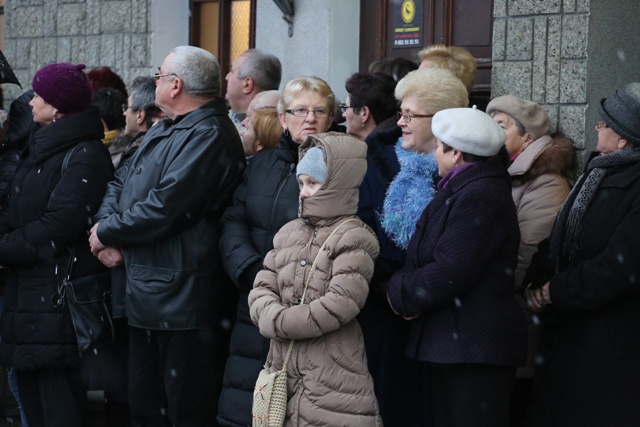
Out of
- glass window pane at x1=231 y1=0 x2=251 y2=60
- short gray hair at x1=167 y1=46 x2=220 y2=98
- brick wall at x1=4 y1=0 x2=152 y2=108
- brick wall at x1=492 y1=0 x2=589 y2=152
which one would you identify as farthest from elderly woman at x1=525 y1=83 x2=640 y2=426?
brick wall at x1=4 y1=0 x2=152 y2=108

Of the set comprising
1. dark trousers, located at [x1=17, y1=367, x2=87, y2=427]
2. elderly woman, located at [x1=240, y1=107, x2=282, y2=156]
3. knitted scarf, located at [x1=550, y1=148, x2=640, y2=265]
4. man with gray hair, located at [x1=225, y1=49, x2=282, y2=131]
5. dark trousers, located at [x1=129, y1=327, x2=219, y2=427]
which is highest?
man with gray hair, located at [x1=225, y1=49, x2=282, y2=131]

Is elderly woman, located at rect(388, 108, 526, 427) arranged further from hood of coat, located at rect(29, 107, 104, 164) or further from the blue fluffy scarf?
hood of coat, located at rect(29, 107, 104, 164)

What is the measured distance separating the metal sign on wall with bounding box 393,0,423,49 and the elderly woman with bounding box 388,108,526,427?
10.3 ft

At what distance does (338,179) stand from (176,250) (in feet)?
3.73

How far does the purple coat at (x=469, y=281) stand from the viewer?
170 inches

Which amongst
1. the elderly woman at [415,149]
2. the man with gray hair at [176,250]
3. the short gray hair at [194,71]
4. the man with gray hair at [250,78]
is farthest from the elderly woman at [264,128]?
the man with gray hair at [250,78]

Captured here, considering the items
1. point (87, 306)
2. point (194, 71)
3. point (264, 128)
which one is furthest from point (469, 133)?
point (87, 306)

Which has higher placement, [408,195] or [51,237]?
[408,195]

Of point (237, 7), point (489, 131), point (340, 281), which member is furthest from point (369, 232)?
point (237, 7)

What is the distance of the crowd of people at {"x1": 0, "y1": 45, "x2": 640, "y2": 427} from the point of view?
438cm

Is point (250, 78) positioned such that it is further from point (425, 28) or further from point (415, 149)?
point (415, 149)

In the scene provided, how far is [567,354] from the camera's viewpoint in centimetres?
461

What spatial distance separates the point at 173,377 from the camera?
5277mm

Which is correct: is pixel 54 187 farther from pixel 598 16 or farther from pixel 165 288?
pixel 598 16
